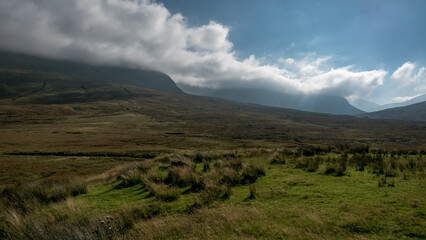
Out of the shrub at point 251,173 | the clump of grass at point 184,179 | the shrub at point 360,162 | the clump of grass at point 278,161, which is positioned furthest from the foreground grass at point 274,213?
the clump of grass at point 278,161

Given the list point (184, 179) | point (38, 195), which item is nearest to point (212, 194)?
point (184, 179)

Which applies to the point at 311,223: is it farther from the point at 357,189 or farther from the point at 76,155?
the point at 76,155

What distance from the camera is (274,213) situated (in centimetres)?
574

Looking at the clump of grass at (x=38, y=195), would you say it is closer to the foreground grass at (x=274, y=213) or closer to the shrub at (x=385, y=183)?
the foreground grass at (x=274, y=213)

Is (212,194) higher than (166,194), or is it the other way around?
(212,194)

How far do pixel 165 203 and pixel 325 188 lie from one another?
592 centimetres

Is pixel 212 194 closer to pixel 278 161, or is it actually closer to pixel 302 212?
pixel 302 212

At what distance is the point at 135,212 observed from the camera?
6.39 metres

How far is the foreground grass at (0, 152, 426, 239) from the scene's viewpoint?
467 centimetres

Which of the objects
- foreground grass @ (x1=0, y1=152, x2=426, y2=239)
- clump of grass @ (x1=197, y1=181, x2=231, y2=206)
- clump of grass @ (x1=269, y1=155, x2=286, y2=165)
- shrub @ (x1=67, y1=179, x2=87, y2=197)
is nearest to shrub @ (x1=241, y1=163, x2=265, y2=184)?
foreground grass @ (x1=0, y1=152, x2=426, y2=239)

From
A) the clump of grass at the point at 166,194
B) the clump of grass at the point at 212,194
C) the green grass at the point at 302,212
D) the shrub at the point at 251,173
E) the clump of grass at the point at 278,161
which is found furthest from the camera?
the clump of grass at the point at 278,161

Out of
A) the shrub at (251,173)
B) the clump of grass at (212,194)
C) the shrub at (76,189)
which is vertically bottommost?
the shrub at (76,189)

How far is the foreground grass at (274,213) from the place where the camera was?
4668 mm

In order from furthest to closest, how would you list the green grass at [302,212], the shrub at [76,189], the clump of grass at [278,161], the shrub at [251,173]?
1. the clump of grass at [278,161]
2. the shrub at [76,189]
3. the shrub at [251,173]
4. the green grass at [302,212]
